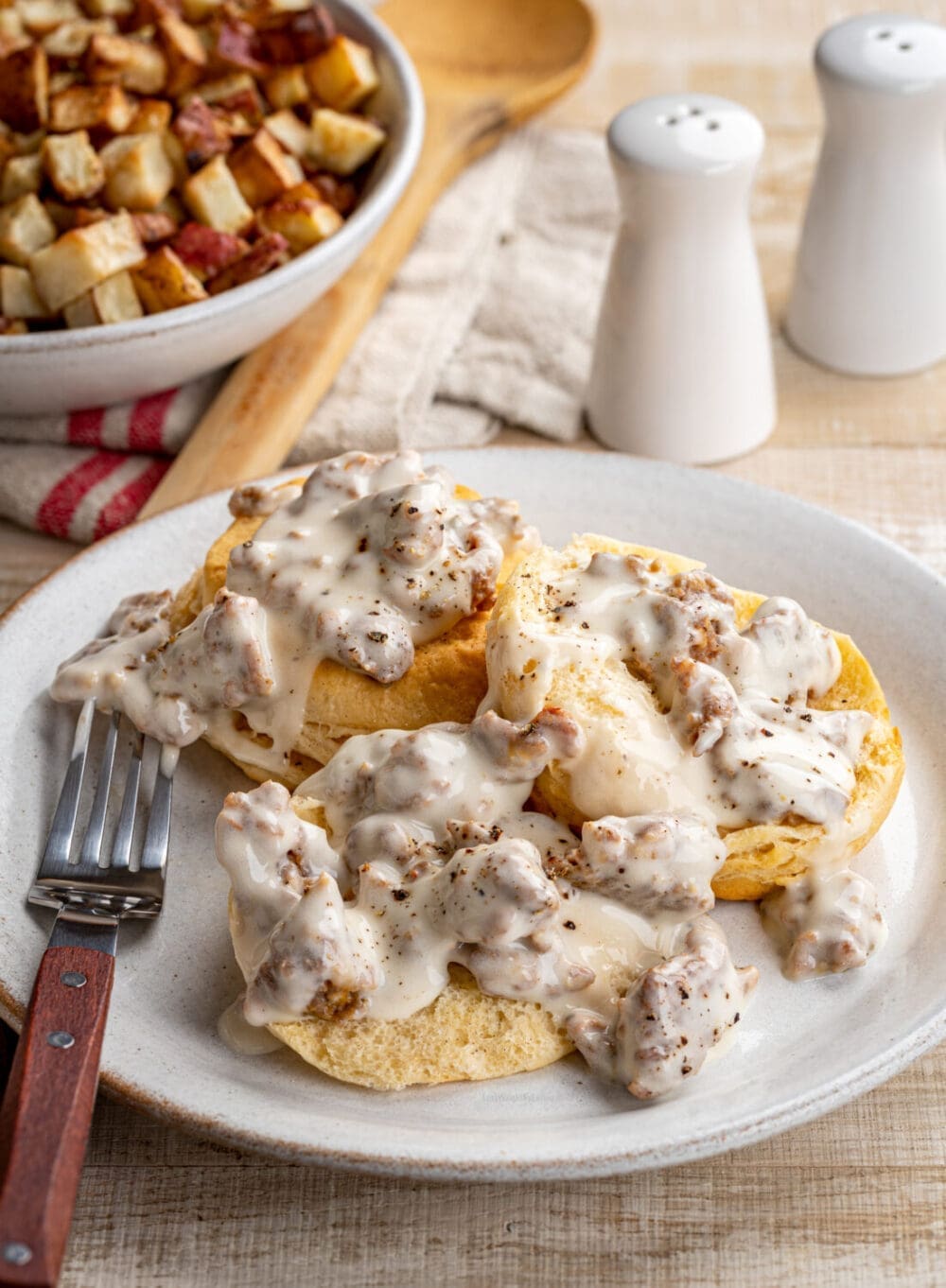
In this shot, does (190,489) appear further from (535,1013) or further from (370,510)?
(535,1013)

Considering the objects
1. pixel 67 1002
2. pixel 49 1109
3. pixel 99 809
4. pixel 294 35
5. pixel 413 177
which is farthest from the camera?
pixel 413 177

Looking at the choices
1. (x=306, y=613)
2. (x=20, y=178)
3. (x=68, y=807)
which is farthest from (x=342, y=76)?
(x=68, y=807)

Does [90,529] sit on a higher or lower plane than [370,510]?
lower

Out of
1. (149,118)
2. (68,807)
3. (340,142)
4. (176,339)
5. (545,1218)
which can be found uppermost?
(149,118)

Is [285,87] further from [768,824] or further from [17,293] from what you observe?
[768,824]

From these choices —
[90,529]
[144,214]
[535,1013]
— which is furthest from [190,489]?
[535,1013]
